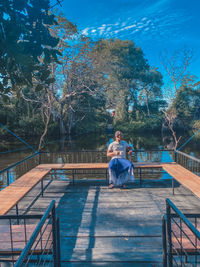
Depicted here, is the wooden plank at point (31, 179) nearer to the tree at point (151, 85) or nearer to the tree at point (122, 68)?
the tree at point (122, 68)

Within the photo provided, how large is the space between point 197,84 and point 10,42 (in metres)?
34.8

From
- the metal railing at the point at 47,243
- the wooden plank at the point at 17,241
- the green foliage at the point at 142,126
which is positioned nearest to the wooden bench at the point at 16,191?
the wooden plank at the point at 17,241

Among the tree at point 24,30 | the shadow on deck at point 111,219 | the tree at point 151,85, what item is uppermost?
the tree at point 151,85

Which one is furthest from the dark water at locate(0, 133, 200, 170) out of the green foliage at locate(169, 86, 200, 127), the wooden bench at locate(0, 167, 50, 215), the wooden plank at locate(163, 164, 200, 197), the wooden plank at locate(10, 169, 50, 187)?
the wooden plank at locate(163, 164, 200, 197)

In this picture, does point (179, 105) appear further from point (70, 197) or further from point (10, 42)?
point (10, 42)

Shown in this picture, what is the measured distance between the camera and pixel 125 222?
12.4 feet

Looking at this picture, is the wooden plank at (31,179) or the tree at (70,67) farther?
the tree at (70,67)

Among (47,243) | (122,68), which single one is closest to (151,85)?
(122,68)

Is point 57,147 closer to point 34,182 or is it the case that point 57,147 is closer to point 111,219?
point 34,182

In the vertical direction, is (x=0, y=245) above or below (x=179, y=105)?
below

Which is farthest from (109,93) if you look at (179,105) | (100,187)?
(100,187)

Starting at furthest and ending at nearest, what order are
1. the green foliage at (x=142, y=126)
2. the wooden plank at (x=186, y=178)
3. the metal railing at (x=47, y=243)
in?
the green foliage at (x=142, y=126)
the wooden plank at (x=186, y=178)
the metal railing at (x=47, y=243)

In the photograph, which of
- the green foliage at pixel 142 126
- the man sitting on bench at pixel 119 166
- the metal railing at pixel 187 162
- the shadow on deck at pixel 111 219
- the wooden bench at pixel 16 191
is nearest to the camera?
the shadow on deck at pixel 111 219

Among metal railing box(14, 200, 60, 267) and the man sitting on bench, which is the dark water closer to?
the man sitting on bench
